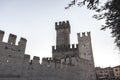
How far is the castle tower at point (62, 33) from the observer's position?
2866 centimetres

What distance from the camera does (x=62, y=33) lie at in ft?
96.7

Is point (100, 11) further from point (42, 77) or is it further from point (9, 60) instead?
point (42, 77)

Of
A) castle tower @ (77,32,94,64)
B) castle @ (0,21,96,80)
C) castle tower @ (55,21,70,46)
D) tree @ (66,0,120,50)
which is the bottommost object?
castle @ (0,21,96,80)

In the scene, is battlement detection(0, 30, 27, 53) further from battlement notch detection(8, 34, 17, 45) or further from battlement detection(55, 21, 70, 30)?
battlement detection(55, 21, 70, 30)

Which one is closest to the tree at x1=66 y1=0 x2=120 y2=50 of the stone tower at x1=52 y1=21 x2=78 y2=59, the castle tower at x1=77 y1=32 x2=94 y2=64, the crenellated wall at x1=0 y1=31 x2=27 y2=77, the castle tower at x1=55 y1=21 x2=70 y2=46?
the crenellated wall at x1=0 y1=31 x2=27 y2=77

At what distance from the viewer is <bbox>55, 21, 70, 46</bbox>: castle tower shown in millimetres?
28656

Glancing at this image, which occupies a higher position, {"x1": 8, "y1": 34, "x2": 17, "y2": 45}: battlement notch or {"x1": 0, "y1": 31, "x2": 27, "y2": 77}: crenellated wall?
{"x1": 8, "y1": 34, "x2": 17, "y2": 45}: battlement notch

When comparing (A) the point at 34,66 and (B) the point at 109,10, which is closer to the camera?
(B) the point at 109,10

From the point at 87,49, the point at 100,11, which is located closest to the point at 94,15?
the point at 100,11

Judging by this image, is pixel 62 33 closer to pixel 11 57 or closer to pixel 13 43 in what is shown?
pixel 13 43

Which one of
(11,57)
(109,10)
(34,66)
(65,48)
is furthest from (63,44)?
(109,10)

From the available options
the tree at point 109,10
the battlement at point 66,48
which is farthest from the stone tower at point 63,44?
the tree at point 109,10

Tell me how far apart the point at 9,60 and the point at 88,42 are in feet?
54.8

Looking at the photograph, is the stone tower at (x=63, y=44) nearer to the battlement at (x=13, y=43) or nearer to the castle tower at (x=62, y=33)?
the castle tower at (x=62, y=33)
